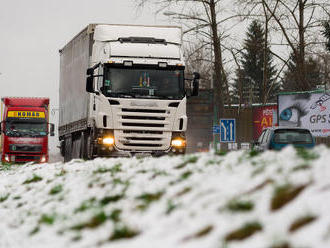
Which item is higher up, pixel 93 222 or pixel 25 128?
pixel 25 128

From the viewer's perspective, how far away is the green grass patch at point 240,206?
22.2ft

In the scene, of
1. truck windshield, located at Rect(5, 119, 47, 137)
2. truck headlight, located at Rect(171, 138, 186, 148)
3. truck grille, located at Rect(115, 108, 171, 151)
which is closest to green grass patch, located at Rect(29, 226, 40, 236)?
truck grille, located at Rect(115, 108, 171, 151)

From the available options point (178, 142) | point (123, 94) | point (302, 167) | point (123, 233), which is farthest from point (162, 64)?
point (123, 233)

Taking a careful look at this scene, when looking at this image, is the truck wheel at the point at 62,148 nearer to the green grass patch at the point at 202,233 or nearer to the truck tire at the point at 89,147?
the truck tire at the point at 89,147

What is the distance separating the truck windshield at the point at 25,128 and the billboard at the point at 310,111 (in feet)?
42.5

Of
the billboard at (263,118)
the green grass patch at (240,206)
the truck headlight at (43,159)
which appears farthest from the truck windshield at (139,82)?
the billboard at (263,118)

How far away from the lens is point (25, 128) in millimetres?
36375

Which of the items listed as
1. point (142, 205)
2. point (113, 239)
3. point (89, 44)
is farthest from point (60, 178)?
point (89, 44)

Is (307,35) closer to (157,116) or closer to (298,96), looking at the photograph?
(298,96)

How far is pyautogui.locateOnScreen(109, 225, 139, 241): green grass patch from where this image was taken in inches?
279

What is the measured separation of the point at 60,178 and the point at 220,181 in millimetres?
5197

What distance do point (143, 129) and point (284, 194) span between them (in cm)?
1543

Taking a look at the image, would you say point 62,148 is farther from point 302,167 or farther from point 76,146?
point 302,167

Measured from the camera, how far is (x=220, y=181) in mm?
7984
